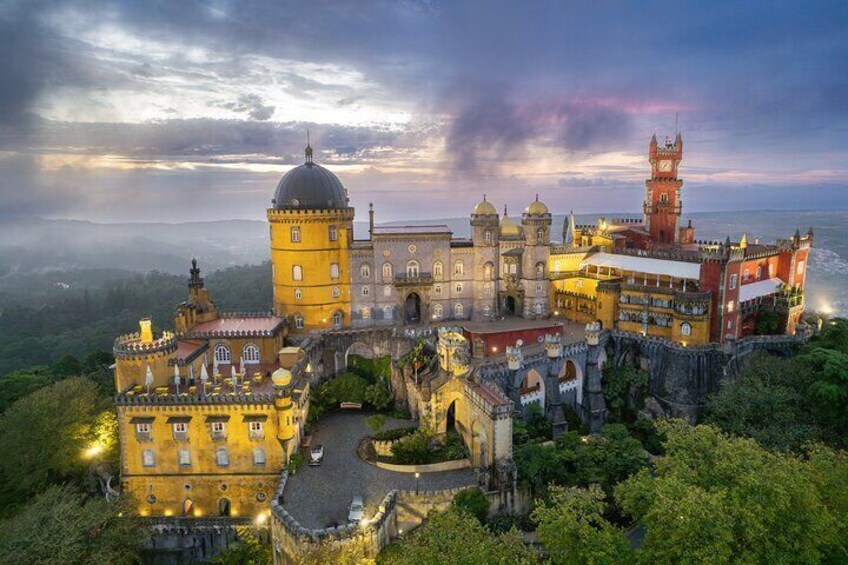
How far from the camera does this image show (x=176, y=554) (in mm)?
35062

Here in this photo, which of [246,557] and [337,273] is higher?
[337,273]

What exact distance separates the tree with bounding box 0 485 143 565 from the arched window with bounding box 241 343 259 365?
1470cm

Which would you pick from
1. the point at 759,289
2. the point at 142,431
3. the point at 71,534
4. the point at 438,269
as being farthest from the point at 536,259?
the point at 71,534

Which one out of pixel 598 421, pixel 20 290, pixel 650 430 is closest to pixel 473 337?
pixel 598 421

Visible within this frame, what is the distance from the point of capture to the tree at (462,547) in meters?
22.1

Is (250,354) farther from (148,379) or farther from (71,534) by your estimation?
(71,534)

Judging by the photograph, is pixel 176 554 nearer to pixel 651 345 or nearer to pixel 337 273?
pixel 337 273

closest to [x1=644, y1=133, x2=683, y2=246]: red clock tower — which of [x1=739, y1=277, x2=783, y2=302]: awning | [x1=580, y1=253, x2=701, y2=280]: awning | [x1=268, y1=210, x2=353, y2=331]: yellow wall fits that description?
[x1=580, y1=253, x2=701, y2=280]: awning

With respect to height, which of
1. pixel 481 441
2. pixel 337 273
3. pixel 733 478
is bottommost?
pixel 481 441

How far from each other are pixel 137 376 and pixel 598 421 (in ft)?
125

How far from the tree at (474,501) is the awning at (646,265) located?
31.7 meters

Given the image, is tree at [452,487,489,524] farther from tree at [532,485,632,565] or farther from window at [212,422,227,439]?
window at [212,422,227,439]

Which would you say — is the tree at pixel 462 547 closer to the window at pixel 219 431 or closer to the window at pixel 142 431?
the window at pixel 219 431

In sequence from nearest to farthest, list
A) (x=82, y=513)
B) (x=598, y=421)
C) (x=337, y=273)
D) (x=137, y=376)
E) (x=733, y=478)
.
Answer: (x=733, y=478), (x=82, y=513), (x=137, y=376), (x=598, y=421), (x=337, y=273)
